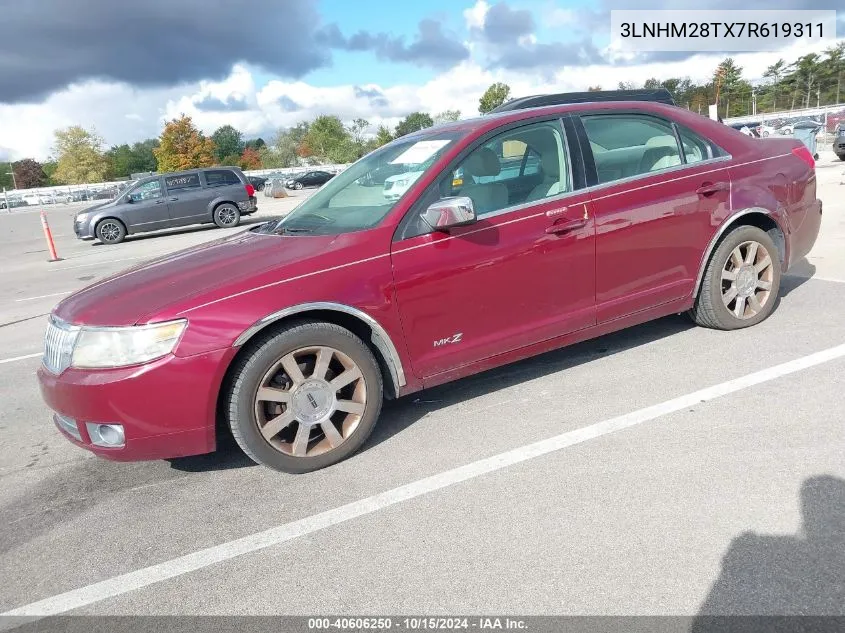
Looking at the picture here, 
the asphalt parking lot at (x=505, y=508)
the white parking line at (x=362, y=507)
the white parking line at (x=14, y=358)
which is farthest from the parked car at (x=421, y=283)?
the white parking line at (x=14, y=358)

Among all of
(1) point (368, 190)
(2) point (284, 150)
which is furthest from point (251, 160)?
(1) point (368, 190)

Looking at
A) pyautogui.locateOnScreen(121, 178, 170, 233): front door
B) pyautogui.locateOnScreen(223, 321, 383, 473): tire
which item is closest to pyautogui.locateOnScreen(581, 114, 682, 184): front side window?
pyautogui.locateOnScreen(223, 321, 383, 473): tire

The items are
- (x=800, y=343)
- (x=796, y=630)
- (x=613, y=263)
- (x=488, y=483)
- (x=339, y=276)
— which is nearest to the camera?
(x=796, y=630)

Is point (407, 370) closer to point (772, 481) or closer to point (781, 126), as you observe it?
point (772, 481)

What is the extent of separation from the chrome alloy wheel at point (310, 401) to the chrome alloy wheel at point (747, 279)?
2.86m

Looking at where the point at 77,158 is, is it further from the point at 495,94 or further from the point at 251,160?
the point at 495,94

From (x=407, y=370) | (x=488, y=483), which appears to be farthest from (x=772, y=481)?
(x=407, y=370)

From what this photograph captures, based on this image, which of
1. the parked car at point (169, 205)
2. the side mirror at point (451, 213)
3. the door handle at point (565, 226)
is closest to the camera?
the side mirror at point (451, 213)

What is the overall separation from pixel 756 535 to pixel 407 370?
179 centimetres

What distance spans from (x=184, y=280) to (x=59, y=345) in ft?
2.25

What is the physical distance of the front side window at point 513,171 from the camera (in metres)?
3.69

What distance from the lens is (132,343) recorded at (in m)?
2.96

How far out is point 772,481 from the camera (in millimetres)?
2803

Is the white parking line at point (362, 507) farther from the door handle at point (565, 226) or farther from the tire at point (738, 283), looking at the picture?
the door handle at point (565, 226)
